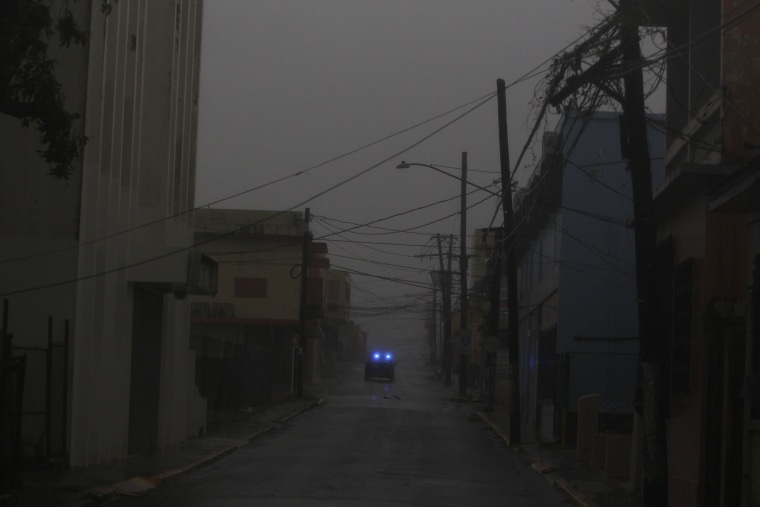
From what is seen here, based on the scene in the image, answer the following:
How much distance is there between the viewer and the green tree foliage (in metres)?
11.6

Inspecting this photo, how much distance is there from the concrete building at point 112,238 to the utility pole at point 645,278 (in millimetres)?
9572

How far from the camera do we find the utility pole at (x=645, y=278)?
11961 millimetres

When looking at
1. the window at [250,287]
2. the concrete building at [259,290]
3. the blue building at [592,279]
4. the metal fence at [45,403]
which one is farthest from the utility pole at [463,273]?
the metal fence at [45,403]

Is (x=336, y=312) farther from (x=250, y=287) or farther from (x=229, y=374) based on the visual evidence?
(x=229, y=374)

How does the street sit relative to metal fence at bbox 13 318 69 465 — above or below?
below

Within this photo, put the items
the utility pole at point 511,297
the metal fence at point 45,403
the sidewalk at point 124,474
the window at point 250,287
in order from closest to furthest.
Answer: the sidewalk at point 124,474 < the metal fence at point 45,403 < the utility pole at point 511,297 < the window at point 250,287

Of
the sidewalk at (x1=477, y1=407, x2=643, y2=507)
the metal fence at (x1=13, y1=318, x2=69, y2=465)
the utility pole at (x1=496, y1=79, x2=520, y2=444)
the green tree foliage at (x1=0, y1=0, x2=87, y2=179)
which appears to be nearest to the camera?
the green tree foliage at (x1=0, y1=0, x2=87, y2=179)

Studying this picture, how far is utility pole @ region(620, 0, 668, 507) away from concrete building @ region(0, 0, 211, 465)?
31.4 ft

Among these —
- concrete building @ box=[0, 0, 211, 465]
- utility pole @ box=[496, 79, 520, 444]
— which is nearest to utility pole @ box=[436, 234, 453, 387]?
utility pole @ box=[496, 79, 520, 444]

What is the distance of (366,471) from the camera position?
18844 millimetres

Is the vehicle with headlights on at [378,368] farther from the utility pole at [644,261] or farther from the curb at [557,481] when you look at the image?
the utility pole at [644,261]

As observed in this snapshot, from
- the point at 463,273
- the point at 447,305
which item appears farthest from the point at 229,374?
the point at 447,305

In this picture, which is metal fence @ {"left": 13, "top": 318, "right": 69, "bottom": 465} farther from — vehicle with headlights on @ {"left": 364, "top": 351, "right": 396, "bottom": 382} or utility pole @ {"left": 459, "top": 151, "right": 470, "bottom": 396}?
vehicle with headlights on @ {"left": 364, "top": 351, "right": 396, "bottom": 382}

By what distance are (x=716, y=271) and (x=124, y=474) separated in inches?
393
